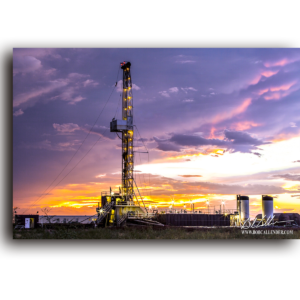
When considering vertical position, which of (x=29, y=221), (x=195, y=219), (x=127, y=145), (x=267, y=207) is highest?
(x=127, y=145)

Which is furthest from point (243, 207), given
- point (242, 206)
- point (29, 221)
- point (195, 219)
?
point (29, 221)

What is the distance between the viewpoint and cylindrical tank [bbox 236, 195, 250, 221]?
2952cm

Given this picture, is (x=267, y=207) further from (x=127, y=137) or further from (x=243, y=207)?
(x=127, y=137)

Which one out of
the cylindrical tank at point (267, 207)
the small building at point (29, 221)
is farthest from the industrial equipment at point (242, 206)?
the small building at point (29, 221)

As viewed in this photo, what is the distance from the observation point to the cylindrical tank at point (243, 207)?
29516 millimetres

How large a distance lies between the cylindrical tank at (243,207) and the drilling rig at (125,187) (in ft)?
29.2

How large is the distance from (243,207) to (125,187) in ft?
41.9

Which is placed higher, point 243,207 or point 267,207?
point 267,207

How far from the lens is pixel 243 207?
29656 mm

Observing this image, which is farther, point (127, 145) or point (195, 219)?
point (127, 145)

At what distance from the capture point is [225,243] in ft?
57.8

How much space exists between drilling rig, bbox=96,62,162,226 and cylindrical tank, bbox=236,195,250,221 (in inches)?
350
